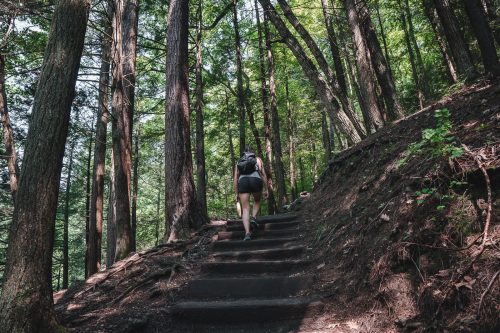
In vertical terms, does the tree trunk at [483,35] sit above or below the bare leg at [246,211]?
above

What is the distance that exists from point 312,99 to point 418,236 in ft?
59.8

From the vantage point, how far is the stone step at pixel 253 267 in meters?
5.48

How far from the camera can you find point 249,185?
280 inches

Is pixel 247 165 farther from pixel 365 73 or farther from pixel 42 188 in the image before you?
pixel 365 73

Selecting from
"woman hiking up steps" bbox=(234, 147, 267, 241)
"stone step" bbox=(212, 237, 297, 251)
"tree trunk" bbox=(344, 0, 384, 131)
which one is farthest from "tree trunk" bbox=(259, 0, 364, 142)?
"stone step" bbox=(212, 237, 297, 251)

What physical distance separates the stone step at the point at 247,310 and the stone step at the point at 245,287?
316 mm

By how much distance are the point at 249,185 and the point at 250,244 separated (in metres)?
1.22

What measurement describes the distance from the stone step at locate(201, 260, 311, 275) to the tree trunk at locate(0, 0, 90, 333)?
254 centimetres

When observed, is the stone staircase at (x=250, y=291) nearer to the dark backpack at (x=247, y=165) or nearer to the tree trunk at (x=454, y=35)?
the dark backpack at (x=247, y=165)

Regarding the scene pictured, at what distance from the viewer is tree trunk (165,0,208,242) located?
7355 millimetres

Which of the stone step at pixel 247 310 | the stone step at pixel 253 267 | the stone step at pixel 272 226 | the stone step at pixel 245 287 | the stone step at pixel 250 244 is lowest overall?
the stone step at pixel 247 310

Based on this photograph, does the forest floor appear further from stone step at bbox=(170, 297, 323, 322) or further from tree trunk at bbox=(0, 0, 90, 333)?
tree trunk at bbox=(0, 0, 90, 333)

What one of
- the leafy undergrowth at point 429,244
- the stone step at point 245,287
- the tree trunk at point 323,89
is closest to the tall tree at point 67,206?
the tree trunk at point 323,89

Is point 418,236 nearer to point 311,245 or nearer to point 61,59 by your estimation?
point 311,245
